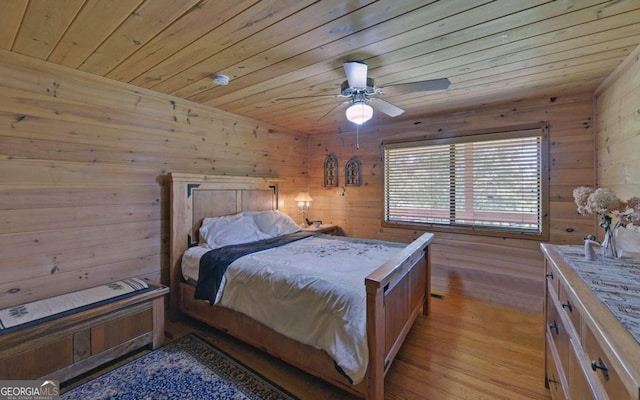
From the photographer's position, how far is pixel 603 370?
0.84 meters

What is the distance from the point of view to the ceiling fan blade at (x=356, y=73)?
1.88 meters

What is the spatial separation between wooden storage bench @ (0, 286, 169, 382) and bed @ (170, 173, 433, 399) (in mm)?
421

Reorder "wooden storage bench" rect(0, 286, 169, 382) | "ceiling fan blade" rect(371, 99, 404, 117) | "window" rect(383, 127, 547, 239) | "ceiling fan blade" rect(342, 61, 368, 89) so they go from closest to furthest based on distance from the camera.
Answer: "wooden storage bench" rect(0, 286, 169, 382) → "ceiling fan blade" rect(342, 61, 368, 89) → "ceiling fan blade" rect(371, 99, 404, 117) → "window" rect(383, 127, 547, 239)

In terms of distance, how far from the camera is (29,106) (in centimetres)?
215

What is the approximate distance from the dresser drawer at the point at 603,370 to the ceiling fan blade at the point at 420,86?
1597 mm

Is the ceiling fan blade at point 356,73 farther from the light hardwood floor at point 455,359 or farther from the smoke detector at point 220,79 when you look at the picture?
the light hardwood floor at point 455,359

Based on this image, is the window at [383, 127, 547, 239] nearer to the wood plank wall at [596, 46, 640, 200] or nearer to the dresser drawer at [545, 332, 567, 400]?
the wood plank wall at [596, 46, 640, 200]

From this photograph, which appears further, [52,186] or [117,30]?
[52,186]

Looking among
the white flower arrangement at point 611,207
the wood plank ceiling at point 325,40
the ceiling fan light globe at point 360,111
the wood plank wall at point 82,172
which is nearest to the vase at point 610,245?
the white flower arrangement at point 611,207

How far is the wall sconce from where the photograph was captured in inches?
171

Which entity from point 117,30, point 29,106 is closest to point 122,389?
point 29,106

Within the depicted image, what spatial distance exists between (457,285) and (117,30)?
4.06 meters

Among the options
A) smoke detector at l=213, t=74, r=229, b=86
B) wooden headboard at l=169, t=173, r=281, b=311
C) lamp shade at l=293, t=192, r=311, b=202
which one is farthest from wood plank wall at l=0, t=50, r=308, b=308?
lamp shade at l=293, t=192, r=311, b=202

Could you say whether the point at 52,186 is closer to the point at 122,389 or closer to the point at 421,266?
the point at 122,389
